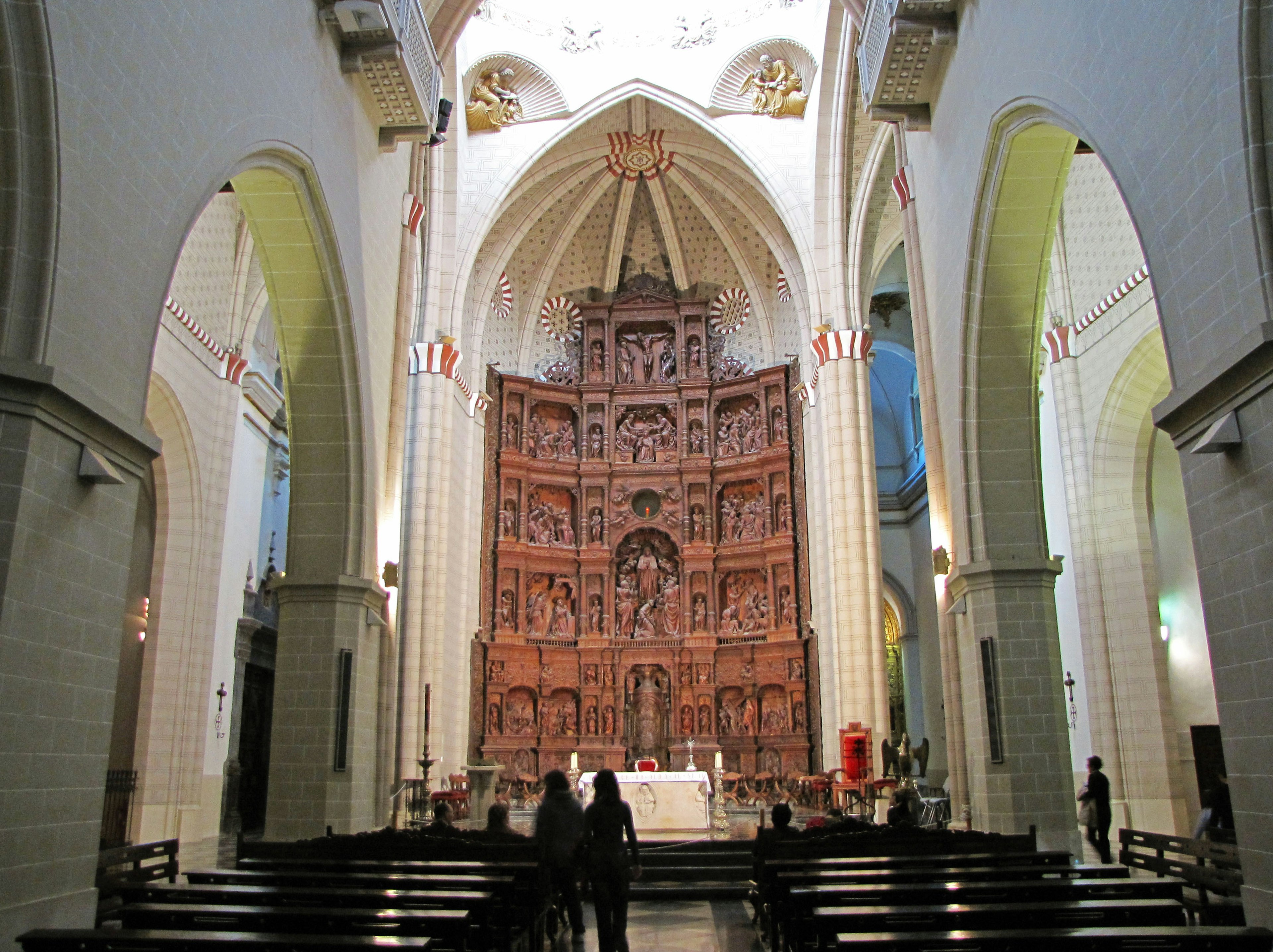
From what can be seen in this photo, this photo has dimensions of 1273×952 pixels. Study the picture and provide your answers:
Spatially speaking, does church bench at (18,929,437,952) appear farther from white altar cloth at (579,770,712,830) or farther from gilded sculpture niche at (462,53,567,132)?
gilded sculpture niche at (462,53,567,132)

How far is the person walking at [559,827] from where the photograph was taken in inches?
263

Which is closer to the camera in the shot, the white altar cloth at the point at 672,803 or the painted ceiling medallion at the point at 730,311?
the white altar cloth at the point at 672,803

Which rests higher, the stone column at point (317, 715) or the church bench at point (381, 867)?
the stone column at point (317, 715)

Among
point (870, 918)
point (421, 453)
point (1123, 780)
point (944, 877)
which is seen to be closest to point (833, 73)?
point (421, 453)

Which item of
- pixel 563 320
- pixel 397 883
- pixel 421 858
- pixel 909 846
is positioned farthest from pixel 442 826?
pixel 563 320

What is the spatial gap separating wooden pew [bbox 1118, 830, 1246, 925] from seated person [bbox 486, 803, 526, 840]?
4.82m

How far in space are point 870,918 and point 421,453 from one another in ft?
47.6

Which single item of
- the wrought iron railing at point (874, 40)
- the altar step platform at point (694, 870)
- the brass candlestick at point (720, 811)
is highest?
the wrought iron railing at point (874, 40)

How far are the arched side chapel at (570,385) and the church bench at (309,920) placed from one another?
2.91 feet

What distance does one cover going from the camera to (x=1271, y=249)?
5398mm

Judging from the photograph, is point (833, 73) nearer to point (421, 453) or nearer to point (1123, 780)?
point (421, 453)

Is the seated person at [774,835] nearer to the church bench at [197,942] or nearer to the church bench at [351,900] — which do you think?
the church bench at [351,900]

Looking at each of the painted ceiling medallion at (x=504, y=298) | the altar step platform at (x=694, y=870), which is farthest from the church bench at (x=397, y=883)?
the painted ceiling medallion at (x=504, y=298)

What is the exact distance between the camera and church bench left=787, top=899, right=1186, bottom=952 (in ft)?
15.3
